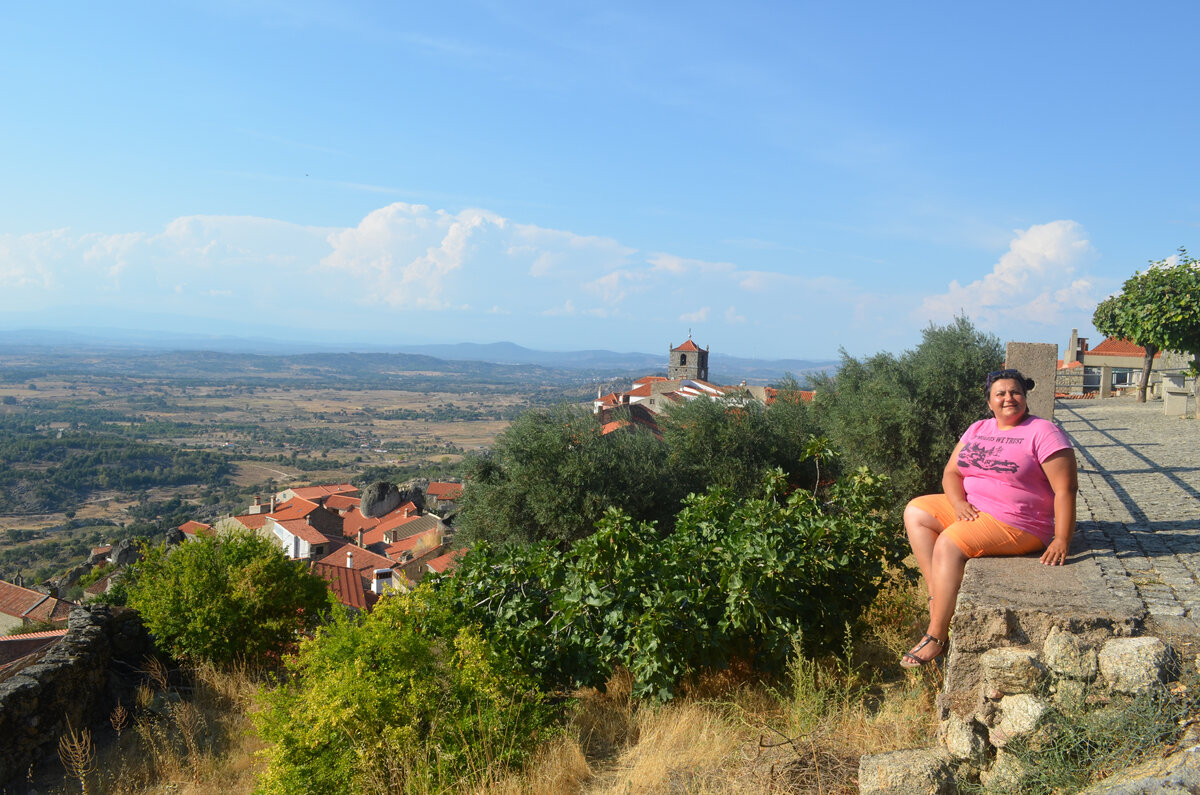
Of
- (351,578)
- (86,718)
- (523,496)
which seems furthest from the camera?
(351,578)

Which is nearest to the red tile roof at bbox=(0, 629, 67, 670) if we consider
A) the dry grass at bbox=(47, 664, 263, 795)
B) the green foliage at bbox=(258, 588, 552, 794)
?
the dry grass at bbox=(47, 664, 263, 795)

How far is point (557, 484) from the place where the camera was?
563 inches

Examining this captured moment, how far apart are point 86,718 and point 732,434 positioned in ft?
40.5

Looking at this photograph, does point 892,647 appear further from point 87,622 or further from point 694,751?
point 87,622

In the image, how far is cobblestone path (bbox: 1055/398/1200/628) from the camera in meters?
3.71

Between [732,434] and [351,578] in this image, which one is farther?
[351,578]

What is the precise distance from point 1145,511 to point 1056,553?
9.86ft

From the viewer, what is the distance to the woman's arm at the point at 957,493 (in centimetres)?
432

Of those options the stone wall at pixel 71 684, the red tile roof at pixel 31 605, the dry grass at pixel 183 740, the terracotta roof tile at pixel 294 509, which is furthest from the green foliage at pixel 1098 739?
the terracotta roof tile at pixel 294 509

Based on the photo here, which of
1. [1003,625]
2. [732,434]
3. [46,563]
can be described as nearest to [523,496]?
[732,434]

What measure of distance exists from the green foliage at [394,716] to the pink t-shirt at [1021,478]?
2.85m

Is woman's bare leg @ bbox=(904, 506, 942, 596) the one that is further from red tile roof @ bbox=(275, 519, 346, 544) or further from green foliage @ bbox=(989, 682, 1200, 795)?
red tile roof @ bbox=(275, 519, 346, 544)

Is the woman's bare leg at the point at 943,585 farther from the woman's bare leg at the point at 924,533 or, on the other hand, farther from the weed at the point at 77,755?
the weed at the point at 77,755

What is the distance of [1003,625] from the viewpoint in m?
3.28
